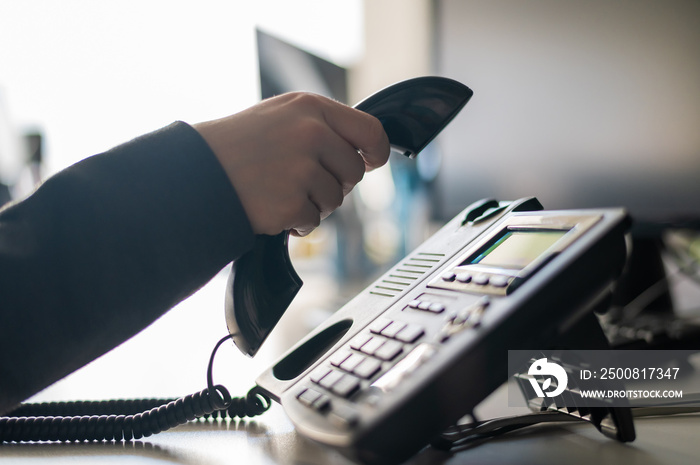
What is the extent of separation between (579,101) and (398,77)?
46.0 inches

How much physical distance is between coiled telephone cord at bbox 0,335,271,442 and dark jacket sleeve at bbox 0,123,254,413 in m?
0.07

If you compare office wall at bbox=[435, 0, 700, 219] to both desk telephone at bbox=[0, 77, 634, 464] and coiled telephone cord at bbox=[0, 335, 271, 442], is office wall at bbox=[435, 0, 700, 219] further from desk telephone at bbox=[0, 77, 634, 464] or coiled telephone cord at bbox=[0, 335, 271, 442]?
coiled telephone cord at bbox=[0, 335, 271, 442]

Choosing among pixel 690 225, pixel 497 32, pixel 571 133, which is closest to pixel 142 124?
pixel 497 32

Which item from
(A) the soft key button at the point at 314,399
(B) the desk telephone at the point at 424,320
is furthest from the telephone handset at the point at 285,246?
(A) the soft key button at the point at 314,399

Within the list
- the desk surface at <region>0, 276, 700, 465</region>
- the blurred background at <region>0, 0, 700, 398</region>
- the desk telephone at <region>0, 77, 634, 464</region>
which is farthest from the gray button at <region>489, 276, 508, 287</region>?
the blurred background at <region>0, 0, 700, 398</region>

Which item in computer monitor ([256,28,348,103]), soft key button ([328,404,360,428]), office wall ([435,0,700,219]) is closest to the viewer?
soft key button ([328,404,360,428])

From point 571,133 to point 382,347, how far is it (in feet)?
1.62

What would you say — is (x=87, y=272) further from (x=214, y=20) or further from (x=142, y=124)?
(x=214, y=20)

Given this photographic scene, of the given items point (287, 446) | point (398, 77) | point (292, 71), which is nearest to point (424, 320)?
point (287, 446)

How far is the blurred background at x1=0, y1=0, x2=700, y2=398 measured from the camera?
0.57m

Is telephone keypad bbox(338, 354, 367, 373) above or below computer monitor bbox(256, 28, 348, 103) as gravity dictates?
below

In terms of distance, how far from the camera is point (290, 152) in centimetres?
36

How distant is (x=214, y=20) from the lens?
1.93m

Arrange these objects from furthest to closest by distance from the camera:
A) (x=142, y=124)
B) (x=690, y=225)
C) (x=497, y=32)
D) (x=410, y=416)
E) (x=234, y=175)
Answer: (x=142, y=124)
(x=497, y=32)
(x=690, y=225)
(x=234, y=175)
(x=410, y=416)
